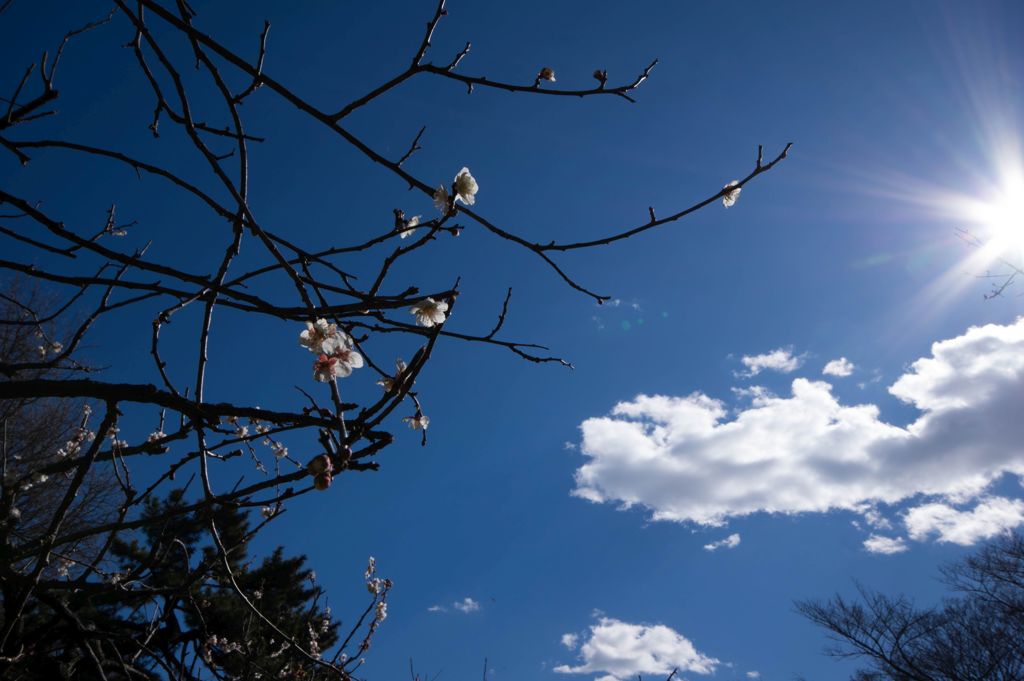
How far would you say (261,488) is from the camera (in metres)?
1.13

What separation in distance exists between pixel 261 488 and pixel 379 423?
23 centimetres

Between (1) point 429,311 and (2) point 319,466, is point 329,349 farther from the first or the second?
(2) point 319,466

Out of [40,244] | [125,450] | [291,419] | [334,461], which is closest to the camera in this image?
[334,461]

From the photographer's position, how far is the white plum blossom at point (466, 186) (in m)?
1.66

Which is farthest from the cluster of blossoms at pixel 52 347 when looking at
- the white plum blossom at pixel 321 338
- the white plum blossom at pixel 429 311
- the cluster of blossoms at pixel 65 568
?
the white plum blossom at pixel 429 311

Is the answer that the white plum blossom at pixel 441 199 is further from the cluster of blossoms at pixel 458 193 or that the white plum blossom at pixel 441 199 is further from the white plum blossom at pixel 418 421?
the white plum blossom at pixel 418 421

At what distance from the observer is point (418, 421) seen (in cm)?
194

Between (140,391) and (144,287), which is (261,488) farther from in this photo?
(144,287)

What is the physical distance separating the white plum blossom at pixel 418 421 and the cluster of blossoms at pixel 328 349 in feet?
0.93

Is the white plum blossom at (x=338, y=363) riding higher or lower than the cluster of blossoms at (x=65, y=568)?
lower

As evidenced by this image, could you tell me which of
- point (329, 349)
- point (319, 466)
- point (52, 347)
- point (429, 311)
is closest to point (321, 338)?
point (329, 349)

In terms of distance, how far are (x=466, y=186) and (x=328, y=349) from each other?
570 mm

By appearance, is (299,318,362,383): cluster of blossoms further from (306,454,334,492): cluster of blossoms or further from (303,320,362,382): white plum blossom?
(306,454,334,492): cluster of blossoms

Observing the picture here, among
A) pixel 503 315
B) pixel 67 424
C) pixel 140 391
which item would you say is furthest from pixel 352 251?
pixel 67 424
